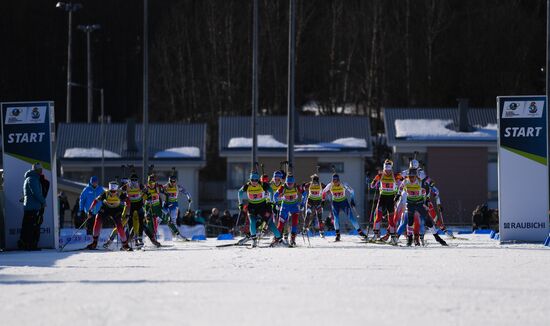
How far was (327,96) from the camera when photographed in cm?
6644

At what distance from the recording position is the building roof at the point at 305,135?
49.8m

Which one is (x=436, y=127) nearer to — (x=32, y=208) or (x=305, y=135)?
(x=305, y=135)

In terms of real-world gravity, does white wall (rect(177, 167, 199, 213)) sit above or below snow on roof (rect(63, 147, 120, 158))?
below

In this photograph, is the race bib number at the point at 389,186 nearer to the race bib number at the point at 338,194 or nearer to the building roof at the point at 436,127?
the race bib number at the point at 338,194

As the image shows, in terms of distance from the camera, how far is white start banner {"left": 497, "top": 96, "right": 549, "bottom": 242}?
2375cm

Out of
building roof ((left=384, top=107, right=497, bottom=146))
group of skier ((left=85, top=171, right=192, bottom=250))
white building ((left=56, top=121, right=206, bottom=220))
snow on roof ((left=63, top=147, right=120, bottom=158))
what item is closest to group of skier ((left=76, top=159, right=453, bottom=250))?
group of skier ((left=85, top=171, right=192, bottom=250))

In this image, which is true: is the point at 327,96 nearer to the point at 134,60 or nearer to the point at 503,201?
the point at 134,60

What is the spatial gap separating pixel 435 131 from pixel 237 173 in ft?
28.5

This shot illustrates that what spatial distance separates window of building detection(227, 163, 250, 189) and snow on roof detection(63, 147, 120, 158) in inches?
205

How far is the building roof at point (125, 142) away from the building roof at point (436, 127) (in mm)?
8587

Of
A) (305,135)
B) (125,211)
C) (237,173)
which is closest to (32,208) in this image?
(125,211)

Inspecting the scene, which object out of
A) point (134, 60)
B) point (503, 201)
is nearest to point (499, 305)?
point (503, 201)

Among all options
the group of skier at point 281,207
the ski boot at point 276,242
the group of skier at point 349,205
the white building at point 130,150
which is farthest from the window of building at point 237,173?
the ski boot at point 276,242

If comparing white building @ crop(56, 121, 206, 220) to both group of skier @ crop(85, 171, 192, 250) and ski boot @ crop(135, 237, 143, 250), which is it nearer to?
group of skier @ crop(85, 171, 192, 250)
